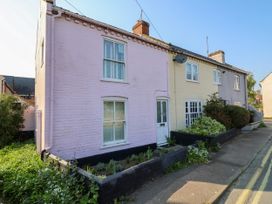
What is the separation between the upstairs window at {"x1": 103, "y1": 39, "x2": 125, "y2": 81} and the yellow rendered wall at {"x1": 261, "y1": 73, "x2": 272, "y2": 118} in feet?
123

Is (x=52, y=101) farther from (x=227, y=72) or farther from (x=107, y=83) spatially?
(x=227, y=72)

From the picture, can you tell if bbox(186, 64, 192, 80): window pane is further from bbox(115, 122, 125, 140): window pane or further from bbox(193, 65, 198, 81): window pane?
bbox(115, 122, 125, 140): window pane

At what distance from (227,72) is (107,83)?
600 inches

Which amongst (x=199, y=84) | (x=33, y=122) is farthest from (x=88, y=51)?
(x=199, y=84)

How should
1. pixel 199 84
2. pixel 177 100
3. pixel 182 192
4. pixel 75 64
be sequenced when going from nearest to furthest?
pixel 182 192 → pixel 75 64 → pixel 177 100 → pixel 199 84

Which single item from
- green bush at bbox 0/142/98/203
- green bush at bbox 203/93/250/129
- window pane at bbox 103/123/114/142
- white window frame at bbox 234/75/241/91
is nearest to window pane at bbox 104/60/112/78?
window pane at bbox 103/123/114/142

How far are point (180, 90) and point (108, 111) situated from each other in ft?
20.2

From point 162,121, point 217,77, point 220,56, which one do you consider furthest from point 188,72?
point 220,56

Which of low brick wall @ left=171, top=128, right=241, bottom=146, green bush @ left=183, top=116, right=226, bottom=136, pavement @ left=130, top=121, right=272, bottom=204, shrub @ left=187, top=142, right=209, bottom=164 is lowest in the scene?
pavement @ left=130, top=121, right=272, bottom=204

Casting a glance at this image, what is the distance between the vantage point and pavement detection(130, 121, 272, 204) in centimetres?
523

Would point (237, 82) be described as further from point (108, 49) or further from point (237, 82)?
point (108, 49)

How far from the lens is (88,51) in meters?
8.49

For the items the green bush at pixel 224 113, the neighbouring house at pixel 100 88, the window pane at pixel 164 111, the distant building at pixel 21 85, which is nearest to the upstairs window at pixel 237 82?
the green bush at pixel 224 113

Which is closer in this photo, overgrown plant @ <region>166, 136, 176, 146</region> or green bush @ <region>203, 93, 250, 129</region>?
overgrown plant @ <region>166, 136, 176, 146</region>
